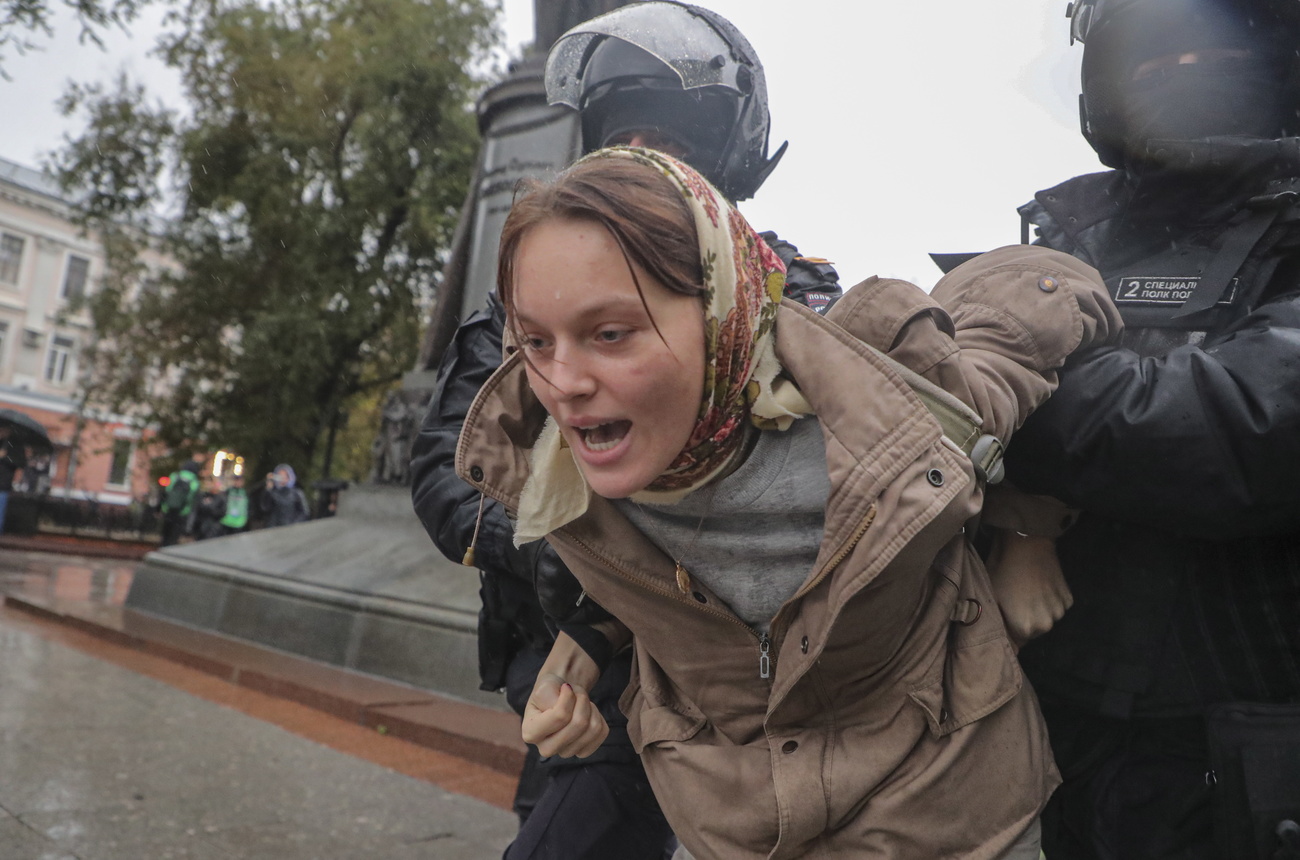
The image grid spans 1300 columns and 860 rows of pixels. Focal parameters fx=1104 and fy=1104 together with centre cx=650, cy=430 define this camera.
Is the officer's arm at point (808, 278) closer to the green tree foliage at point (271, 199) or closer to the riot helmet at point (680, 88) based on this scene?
the riot helmet at point (680, 88)

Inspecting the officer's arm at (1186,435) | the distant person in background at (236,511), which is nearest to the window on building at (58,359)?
the distant person in background at (236,511)

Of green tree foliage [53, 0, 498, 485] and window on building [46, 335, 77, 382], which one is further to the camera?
window on building [46, 335, 77, 382]

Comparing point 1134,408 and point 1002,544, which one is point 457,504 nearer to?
point 1002,544

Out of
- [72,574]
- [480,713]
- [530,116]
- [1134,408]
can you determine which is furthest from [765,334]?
[72,574]

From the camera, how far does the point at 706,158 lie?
2.53 meters

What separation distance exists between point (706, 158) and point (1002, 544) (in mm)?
1240

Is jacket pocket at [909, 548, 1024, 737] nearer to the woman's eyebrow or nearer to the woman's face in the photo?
the woman's face

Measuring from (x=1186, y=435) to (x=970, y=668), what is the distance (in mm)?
415

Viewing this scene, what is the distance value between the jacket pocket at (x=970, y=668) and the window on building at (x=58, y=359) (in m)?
46.9

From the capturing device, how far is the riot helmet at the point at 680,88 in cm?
252

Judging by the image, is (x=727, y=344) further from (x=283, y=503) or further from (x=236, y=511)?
(x=236, y=511)

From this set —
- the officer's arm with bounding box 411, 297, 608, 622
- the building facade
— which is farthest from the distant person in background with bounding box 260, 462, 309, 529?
the building facade

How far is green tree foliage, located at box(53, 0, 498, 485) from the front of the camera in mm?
19922

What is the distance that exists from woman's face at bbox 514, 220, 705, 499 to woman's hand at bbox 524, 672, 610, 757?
1.46ft
